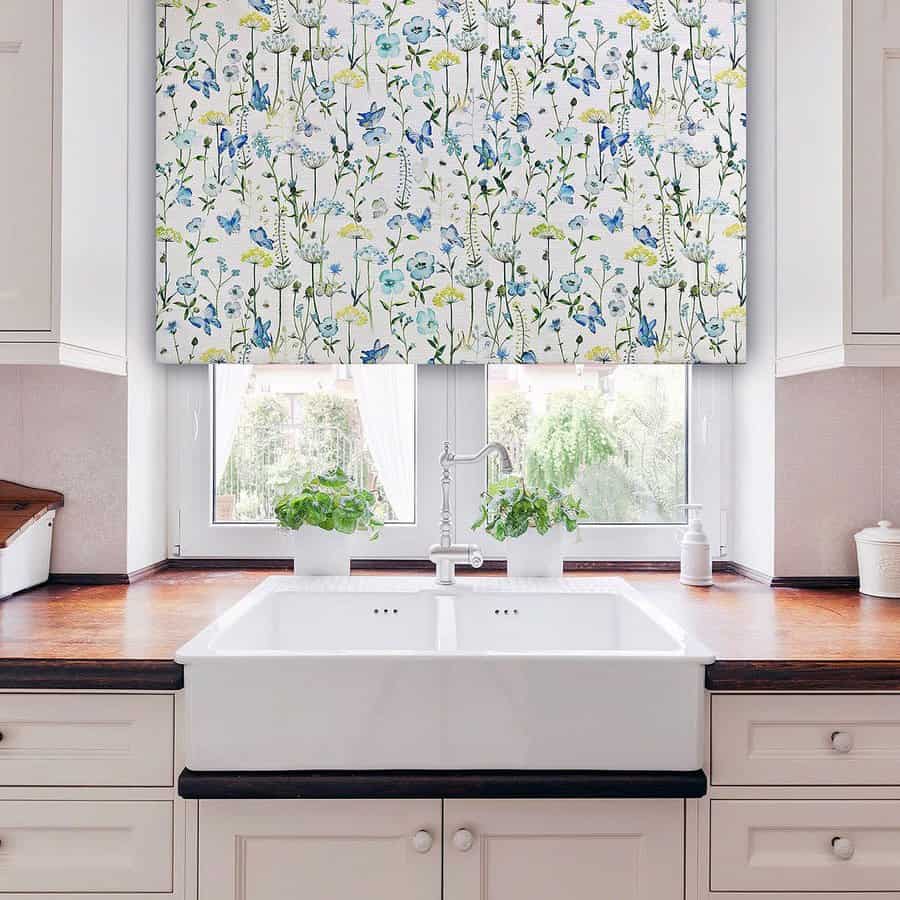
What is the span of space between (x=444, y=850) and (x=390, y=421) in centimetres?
112

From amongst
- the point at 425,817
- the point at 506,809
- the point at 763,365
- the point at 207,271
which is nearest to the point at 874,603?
the point at 763,365

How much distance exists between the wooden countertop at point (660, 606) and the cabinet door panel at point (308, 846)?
0.25 m

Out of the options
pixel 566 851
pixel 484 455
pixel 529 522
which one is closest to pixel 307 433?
pixel 484 455

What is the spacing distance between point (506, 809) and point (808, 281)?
49.7 inches

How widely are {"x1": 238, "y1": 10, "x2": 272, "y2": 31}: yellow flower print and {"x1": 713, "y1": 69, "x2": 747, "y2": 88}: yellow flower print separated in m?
1.15

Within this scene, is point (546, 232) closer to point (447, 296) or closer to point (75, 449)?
point (447, 296)

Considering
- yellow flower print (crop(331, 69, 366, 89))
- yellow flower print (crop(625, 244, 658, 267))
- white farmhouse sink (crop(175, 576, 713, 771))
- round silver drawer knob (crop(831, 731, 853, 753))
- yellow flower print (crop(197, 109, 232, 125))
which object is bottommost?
round silver drawer knob (crop(831, 731, 853, 753))

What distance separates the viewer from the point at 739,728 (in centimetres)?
132

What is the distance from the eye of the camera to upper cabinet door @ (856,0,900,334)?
5.32 feet

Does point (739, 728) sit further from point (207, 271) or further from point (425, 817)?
point (207, 271)

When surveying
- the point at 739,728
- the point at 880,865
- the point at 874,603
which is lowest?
the point at 880,865

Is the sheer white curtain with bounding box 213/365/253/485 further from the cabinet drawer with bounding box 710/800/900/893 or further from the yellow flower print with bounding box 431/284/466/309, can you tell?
the cabinet drawer with bounding box 710/800/900/893

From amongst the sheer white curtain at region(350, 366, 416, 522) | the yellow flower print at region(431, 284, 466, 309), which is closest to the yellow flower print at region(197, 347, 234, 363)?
the sheer white curtain at region(350, 366, 416, 522)

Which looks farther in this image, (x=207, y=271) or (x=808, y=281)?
(x=207, y=271)
